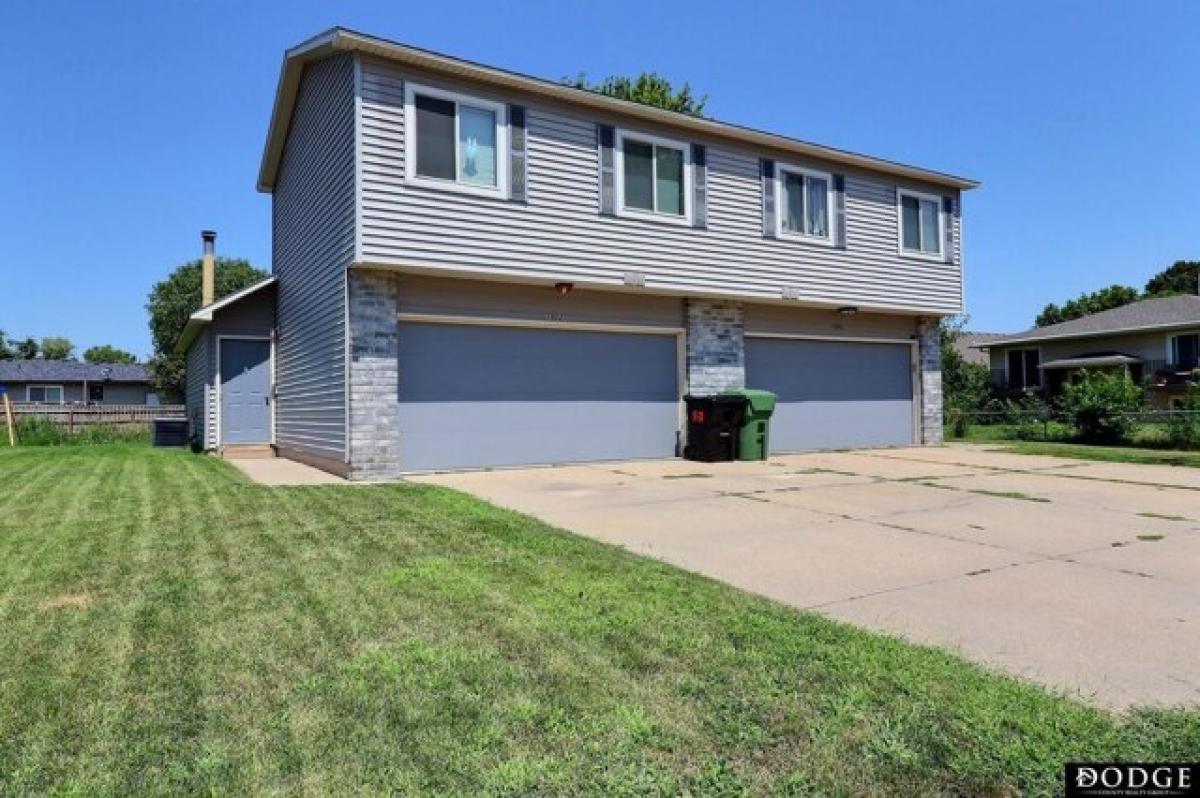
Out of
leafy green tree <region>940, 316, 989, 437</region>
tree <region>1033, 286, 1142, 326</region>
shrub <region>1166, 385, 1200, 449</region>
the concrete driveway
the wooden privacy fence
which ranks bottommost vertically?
the concrete driveway

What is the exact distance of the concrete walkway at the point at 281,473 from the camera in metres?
9.54

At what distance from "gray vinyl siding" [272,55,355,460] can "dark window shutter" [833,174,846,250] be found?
30.2 feet

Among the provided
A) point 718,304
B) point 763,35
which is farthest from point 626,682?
point 763,35

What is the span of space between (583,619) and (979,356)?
4527 centimetres

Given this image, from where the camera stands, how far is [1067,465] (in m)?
12.0

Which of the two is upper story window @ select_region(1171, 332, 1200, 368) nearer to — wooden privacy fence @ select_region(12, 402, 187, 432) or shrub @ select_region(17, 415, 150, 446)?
wooden privacy fence @ select_region(12, 402, 187, 432)

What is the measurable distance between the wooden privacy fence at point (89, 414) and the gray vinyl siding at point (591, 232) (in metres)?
14.3

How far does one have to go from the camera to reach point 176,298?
39938 mm

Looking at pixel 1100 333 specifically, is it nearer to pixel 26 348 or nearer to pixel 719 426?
pixel 719 426

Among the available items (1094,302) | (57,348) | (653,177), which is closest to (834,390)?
(653,177)

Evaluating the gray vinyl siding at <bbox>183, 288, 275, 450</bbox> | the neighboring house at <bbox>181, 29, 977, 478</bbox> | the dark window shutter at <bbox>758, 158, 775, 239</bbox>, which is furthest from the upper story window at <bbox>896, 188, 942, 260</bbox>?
the gray vinyl siding at <bbox>183, 288, 275, 450</bbox>

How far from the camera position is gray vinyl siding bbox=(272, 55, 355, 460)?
33.0 feet

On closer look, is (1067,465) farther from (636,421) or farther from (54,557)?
(54,557)

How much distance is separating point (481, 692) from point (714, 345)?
1096 cm
